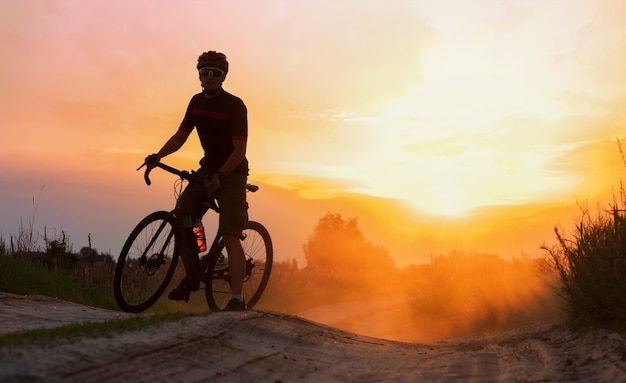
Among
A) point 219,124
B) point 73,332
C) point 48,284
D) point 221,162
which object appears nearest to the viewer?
point 73,332

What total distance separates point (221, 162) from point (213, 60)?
121 cm

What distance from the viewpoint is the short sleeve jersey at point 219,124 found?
781cm

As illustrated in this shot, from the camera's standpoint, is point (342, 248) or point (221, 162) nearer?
point (221, 162)

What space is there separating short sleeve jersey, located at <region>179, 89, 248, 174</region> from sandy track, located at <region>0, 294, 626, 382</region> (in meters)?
1.99

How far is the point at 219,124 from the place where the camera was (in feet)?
25.9

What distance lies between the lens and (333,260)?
37.3 metres

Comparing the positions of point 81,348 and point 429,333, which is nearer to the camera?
point 81,348

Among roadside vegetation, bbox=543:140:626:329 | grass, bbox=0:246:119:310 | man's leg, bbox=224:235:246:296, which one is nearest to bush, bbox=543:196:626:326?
roadside vegetation, bbox=543:140:626:329

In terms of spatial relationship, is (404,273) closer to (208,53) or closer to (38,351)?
(208,53)

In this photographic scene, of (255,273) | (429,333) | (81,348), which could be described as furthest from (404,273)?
(81,348)

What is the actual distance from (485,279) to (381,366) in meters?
11.1

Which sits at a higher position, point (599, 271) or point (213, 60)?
point (213, 60)

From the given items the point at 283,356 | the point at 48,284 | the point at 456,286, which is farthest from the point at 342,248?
the point at 283,356

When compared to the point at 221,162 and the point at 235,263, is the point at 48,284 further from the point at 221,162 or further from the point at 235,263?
the point at 221,162
